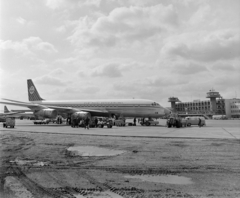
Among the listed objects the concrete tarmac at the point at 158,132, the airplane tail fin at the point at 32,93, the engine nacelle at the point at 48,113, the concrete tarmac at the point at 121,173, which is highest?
the airplane tail fin at the point at 32,93

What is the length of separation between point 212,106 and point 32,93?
11767 cm

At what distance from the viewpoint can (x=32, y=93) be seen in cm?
5091

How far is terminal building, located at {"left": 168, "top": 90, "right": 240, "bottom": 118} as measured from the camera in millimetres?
123438

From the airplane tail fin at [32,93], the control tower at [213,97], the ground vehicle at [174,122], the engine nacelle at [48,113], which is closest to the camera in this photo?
the ground vehicle at [174,122]

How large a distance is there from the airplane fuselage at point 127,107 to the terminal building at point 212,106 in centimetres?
8261

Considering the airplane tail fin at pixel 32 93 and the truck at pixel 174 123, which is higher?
the airplane tail fin at pixel 32 93

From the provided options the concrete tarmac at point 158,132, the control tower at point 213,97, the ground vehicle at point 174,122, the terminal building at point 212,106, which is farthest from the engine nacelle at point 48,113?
the control tower at point 213,97

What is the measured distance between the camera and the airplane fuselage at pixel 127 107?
122ft

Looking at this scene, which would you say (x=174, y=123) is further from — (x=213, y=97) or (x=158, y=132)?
(x=213, y=97)

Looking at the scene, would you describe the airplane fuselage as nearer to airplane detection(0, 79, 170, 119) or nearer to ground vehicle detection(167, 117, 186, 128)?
airplane detection(0, 79, 170, 119)

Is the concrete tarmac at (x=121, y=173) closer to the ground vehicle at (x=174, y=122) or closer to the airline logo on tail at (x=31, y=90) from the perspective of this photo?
the ground vehicle at (x=174, y=122)

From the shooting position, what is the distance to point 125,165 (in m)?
8.14

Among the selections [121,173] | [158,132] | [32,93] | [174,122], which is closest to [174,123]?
[174,122]

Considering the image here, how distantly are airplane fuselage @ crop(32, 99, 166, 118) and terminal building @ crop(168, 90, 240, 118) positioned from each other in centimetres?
8261
